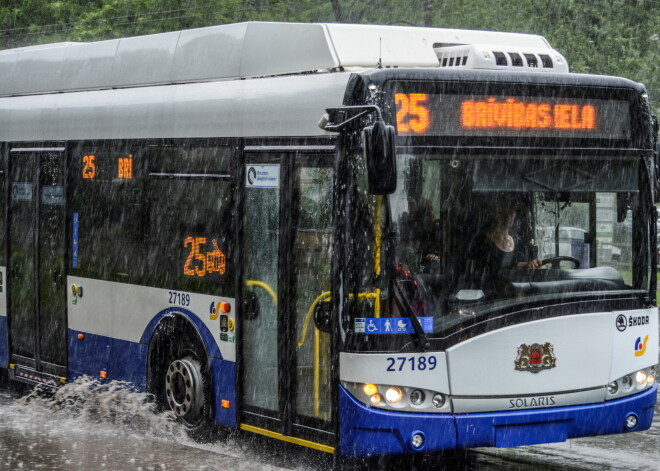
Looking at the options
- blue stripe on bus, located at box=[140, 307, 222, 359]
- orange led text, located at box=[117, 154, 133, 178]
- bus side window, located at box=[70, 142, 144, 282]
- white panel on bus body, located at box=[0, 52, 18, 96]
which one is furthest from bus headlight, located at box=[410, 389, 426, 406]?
white panel on bus body, located at box=[0, 52, 18, 96]

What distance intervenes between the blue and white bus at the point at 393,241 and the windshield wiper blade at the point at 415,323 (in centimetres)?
1

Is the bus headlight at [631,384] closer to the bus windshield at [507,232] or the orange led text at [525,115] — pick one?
the bus windshield at [507,232]

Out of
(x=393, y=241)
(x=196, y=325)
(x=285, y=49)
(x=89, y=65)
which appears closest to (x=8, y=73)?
(x=89, y=65)

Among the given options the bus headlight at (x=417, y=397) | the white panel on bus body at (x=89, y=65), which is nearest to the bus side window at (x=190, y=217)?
the white panel on bus body at (x=89, y=65)

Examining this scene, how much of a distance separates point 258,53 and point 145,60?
1682 mm

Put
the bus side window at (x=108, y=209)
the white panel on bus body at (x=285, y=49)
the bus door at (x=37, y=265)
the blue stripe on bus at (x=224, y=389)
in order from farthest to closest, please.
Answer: the bus door at (x=37, y=265)
the bus side window at (x=108, y=209)
the blue stripe on bus at (x=224, y=389)
the white panel on bus body at (x=285, y=49)

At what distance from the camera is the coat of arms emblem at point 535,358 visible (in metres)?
8.03

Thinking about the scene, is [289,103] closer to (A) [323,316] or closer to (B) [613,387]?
(A) [323,316]

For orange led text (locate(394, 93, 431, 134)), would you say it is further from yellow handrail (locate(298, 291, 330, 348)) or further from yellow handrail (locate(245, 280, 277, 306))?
yellow handrail (locate(245, 280, 277, 306))

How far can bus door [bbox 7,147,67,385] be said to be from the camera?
37.6 ft

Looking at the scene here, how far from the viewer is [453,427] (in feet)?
25.8

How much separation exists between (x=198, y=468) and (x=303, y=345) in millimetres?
1070

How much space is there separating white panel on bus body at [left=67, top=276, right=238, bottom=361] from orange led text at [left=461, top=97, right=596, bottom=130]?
234 centimetres

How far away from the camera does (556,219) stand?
27.4 feet
